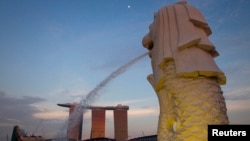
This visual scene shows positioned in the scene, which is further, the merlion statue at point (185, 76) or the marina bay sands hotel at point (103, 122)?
the marina bay sands hotel at point (103, 122)

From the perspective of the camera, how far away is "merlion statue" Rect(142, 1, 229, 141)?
6684 mm

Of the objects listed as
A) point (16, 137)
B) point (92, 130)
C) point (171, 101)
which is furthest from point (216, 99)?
point (92, 130)

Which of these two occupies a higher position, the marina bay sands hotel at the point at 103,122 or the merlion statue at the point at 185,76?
the merlion statue at the point at 185,76

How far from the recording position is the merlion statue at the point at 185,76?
6.68 metres

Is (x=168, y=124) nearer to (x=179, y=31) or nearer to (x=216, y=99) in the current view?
(x=216, y=99)

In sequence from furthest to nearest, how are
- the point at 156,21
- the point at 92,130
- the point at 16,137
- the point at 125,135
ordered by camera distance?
the point at 92,130
the point at 125,135
the point at 16,137
the point at 156,21

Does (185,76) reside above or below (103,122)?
above

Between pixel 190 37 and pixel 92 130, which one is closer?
pixel 190 37

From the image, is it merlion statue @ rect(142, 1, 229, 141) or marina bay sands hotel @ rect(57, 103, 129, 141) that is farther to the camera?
marina bay sands hotel @ rect(57, 103, 129, 141)

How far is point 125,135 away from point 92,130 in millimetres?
7297

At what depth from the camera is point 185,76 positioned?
7160mm

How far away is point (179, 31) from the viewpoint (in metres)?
8.08

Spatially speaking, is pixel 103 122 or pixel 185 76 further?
pixel 103 122

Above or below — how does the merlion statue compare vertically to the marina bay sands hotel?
above
